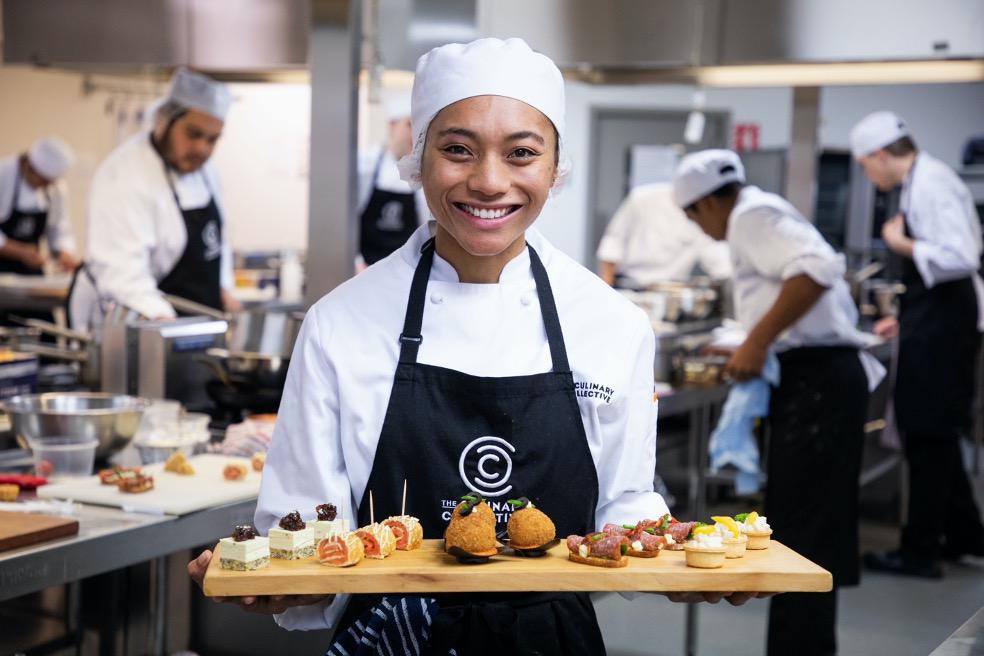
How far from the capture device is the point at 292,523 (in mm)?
1520

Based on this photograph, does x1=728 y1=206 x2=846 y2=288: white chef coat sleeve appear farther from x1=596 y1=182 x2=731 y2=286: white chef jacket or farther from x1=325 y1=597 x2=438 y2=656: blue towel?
x1=596 y1=182 x2=731 y2=286: white chef jacket

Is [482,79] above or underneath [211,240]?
above

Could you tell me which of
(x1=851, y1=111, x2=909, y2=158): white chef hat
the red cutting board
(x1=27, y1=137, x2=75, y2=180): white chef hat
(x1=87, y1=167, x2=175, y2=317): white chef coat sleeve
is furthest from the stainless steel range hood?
the red cutting board

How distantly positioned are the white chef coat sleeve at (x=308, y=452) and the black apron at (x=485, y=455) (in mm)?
48

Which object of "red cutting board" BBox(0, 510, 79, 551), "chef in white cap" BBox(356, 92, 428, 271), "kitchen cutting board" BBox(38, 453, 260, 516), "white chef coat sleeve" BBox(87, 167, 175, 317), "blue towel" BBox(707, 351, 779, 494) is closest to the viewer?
"red cutting board" BBox(0, 510, 79, 551)

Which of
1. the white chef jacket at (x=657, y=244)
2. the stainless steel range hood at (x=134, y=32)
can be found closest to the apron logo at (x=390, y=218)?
the stainless steel range hood at (x=134, y=32)

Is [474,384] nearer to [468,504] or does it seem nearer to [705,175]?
[468,504]

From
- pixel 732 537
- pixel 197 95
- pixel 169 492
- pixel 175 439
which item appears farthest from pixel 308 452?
pixel 197 95

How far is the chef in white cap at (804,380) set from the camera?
3.58 meters

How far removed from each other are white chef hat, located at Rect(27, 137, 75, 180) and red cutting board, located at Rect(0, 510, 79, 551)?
5.49m

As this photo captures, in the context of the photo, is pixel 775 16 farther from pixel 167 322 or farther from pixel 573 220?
pixel 573 220

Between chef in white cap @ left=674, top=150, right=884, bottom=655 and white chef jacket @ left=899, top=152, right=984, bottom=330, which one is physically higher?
white chef jacket @ left=899, top=152, right=984, bottom=330

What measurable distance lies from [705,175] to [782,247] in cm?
35

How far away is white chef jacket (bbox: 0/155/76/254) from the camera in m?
7.12
